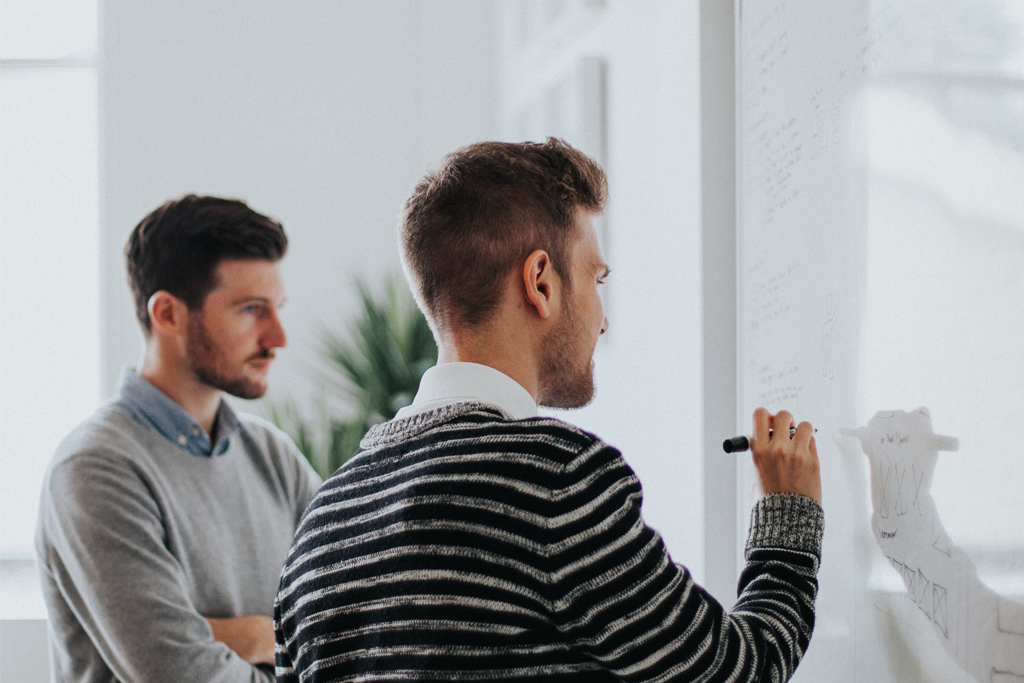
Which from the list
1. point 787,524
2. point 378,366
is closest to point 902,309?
point 787,524

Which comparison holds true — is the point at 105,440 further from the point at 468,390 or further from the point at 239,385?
the point at 468,390

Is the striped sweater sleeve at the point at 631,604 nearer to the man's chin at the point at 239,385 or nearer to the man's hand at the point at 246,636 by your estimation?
the man's hand at the point at 246,636

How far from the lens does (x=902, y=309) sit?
0.93 metres

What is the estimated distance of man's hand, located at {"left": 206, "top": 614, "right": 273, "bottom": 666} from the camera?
1.43m

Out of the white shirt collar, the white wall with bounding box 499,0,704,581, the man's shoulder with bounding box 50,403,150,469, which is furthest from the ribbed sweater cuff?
the man's shoulder with bounding box 50,403,150,469

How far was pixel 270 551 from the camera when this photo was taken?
61.6 inches

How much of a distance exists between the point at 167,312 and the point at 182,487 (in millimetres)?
315

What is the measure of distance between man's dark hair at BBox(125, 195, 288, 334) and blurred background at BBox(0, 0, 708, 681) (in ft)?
4.21

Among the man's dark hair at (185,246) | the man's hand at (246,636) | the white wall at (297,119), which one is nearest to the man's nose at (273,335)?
the man's dark hair at (185,246)

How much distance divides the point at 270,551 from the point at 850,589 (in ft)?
3.31

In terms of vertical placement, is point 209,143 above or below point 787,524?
above

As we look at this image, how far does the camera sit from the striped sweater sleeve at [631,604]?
68 centimetres

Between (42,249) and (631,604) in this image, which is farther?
(42,249)

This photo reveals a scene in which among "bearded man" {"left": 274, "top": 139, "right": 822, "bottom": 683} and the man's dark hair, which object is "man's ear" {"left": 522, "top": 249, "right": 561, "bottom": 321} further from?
the man's dark hair
